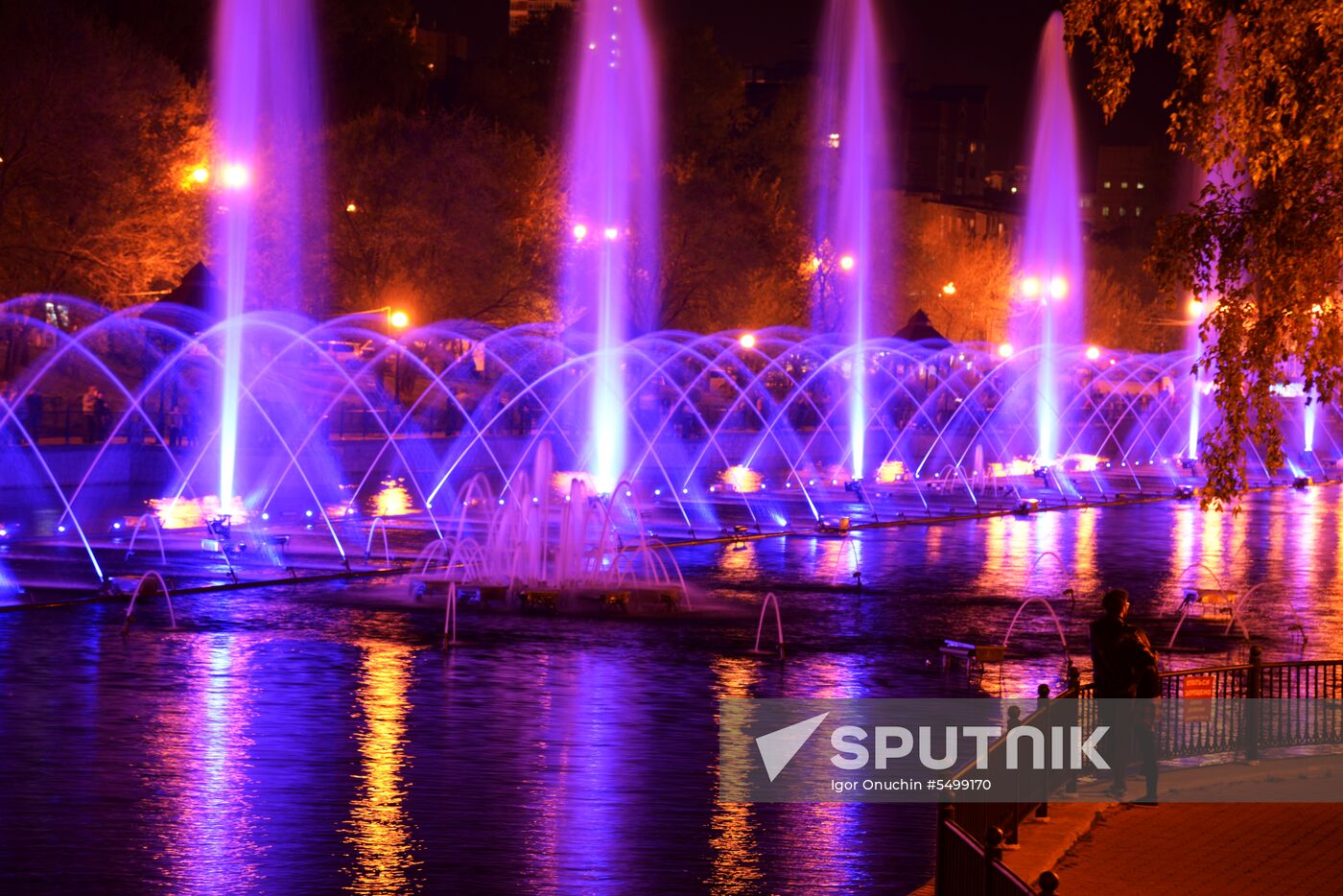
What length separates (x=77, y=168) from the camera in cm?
4903

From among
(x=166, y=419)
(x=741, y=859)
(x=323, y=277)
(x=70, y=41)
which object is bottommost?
(x=741, y=859)

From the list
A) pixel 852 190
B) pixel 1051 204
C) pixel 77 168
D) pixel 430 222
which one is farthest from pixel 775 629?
pixel 1051 204

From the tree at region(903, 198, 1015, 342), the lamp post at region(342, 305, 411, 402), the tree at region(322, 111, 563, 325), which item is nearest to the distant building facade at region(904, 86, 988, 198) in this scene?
the tree at region(903, 198, 1015, 342)

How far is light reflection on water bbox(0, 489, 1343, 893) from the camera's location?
11000mm

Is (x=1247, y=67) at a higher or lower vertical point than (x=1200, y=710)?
higher

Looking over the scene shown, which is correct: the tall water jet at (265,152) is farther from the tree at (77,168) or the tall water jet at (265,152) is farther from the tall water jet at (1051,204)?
the tall water jet at (1051,204)

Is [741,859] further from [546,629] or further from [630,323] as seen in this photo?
[630,323]

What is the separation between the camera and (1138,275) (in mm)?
130125

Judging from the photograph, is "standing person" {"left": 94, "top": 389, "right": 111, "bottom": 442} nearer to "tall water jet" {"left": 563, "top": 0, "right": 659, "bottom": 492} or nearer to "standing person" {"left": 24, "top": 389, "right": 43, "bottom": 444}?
"standing person" {"left": 24, "top": 389, "right": 43, "bottom": 444}

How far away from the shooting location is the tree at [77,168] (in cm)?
4847

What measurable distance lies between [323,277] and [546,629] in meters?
40.2

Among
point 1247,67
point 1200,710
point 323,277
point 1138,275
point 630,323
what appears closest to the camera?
point 1247,67

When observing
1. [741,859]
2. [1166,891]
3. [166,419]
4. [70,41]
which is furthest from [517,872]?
[70,41]

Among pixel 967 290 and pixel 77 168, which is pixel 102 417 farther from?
pixel 967 290
